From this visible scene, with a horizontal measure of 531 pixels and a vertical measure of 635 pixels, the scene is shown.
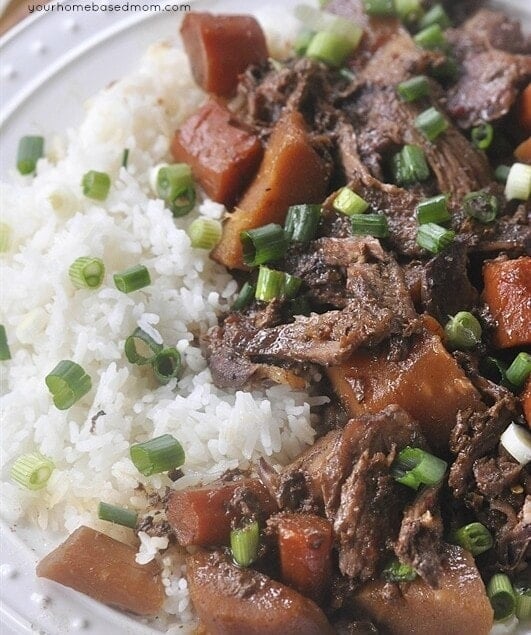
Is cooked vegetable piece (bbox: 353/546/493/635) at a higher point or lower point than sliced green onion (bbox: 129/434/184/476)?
lower

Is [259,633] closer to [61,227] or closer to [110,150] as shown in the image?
[61,227]

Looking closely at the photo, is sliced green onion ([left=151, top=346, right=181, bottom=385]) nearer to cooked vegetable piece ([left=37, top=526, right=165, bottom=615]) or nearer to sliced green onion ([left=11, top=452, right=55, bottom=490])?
sliced green onion ([left=11, top=452, right=55, bottom=490])

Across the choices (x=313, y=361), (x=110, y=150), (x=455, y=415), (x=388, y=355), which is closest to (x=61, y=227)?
(x=110, y=150)

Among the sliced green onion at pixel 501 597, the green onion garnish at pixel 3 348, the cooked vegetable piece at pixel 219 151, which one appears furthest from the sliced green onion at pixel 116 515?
Answer: the cooked vegetable piece at pixel 219 151

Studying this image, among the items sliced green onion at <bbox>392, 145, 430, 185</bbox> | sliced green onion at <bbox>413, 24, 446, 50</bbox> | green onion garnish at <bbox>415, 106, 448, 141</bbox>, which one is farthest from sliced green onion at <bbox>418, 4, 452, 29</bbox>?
sliced green onion at <bbox>392, 145, 430, 185</bbox>

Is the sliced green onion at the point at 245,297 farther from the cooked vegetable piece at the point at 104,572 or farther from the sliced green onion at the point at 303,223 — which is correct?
the cooked vegetable piece at the point at 104,572

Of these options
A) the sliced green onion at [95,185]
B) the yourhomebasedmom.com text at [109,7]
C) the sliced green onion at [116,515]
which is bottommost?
the sliced green onion at [116,515]
